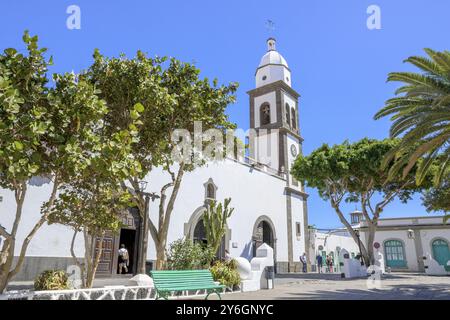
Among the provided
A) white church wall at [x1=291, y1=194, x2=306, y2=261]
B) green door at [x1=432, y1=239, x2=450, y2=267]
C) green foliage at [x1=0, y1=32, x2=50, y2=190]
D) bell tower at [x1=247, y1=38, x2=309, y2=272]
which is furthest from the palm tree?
green door at [x1=432, y1=239, x2=450, y2=267]

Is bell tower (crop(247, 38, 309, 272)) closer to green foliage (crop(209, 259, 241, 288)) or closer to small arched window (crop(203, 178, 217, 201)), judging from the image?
small arched window (crop(203, 178, 217, 201))

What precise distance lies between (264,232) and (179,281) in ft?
56.3

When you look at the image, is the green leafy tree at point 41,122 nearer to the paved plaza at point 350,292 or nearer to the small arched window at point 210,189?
the paved plaza at point 350,292

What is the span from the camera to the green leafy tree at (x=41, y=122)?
5.80 metres

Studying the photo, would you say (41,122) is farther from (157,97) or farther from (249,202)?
(249,202)

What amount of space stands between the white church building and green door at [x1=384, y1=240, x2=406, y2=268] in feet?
26.8

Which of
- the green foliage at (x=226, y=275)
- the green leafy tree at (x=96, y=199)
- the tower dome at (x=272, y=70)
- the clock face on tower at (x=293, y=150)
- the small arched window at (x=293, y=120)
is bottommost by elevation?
the green foliage at (x=226, y=275)

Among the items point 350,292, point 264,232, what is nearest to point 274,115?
point 264,232

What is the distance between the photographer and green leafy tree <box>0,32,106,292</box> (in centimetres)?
580

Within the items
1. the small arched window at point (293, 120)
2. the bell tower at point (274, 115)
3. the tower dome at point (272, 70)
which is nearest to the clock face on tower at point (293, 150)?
the bell tower at point (274, 115)

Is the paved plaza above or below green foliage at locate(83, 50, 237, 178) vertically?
below

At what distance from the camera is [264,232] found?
24.2m

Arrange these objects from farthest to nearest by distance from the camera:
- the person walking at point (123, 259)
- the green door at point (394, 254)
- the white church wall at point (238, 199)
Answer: the green door at point (394, 254) → the white church wall at point (238, 199) → the person walking at point (123, 259)
